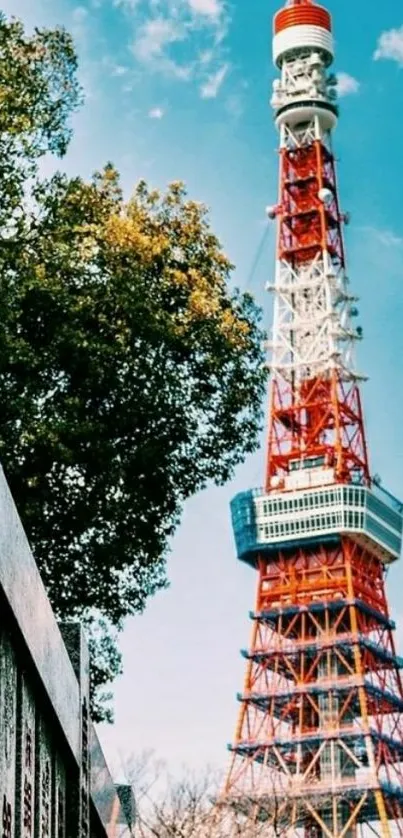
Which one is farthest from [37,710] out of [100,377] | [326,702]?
[326,702]

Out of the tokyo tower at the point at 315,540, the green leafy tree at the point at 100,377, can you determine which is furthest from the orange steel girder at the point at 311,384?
the green leafy tree at the point at 100,377

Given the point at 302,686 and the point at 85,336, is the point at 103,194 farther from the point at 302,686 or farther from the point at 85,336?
the point at 302,686

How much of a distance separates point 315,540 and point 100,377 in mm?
40122

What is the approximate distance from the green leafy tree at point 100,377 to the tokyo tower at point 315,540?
30089mm

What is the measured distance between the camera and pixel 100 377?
11734 mm

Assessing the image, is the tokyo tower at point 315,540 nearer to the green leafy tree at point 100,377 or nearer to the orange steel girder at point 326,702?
the orange steel girder at point 326,702

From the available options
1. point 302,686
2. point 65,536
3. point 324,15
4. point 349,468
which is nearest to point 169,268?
point 65,536

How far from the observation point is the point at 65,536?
11.8m

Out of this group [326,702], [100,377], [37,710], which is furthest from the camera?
[326,702]

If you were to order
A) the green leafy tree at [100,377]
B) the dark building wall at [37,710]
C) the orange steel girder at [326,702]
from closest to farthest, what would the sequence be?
the dark building wall at [37,710] < the green leafy tree at [100,377] < the orange steel girder at [326,702]

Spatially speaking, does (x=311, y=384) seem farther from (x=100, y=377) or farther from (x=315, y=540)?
(x=100, y=377)

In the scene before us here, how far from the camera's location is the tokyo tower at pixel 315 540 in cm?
4750

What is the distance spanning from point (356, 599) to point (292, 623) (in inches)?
87.4

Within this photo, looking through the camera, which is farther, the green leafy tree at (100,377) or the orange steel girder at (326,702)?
the orange steel girder at (326,702)
